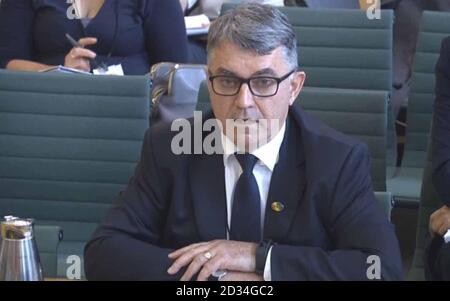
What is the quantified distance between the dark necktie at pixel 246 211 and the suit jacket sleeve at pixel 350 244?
12 cm

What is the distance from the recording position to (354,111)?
284 centimetres

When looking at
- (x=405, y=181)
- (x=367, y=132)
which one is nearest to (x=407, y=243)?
(x=405, y=181)

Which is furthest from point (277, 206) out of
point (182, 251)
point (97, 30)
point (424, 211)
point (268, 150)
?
point (97, 30)

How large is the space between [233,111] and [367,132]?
916 millimetres

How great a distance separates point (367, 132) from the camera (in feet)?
9.43

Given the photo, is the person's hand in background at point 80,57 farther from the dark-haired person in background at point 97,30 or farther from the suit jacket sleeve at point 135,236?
the suit jacket sleeve at point 135,236

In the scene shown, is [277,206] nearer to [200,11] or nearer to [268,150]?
[268,150]

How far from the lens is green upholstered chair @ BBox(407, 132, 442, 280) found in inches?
108

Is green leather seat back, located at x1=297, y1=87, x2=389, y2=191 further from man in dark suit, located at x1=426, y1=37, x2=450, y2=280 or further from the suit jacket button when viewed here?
the suit jacket button

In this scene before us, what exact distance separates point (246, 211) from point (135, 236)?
0.27 meters

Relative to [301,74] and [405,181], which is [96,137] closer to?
[301,74]

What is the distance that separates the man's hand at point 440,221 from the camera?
102 inches

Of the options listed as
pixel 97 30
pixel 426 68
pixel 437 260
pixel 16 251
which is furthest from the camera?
pixel 97 30

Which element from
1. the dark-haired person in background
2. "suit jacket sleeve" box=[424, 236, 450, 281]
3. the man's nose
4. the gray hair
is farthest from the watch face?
the dark-haired person in background
